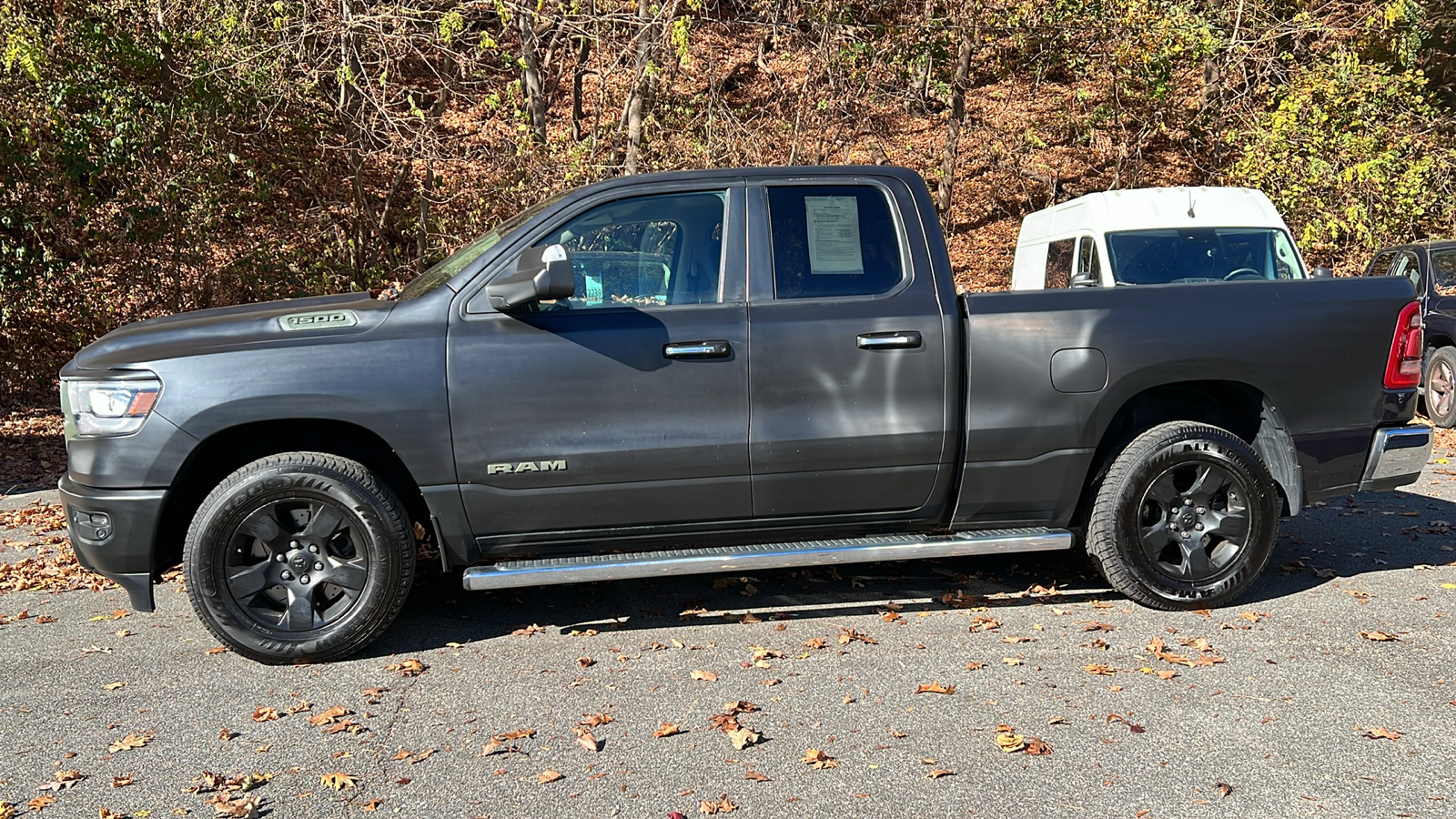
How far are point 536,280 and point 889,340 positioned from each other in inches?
60.0

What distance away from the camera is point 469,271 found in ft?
15.7

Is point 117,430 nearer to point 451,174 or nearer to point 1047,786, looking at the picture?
point 1047,786

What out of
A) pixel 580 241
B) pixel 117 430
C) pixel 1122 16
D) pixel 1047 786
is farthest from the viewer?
pixel 1122 16

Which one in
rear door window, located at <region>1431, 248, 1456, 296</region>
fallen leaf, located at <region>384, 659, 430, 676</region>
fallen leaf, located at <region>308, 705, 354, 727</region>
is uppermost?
rear door window, located at <region>1431, 248, 1456, 296</region>

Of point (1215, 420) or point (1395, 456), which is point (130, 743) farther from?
point (1395, 456)

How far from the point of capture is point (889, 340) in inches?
190

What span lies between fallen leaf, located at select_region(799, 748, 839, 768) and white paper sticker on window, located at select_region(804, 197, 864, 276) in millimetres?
2139

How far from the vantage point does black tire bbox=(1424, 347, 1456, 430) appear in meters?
10.7

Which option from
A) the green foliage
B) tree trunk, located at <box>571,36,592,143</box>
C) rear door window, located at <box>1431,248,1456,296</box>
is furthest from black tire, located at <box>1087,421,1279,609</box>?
the green foliage

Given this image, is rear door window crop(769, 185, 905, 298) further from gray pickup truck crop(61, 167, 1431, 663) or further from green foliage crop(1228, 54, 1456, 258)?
green foliage crop(1228, 54, 1456, 258)

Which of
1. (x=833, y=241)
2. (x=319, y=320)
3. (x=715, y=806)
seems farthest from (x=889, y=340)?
(x=319, y=320)

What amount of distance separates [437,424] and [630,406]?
80 centimetres

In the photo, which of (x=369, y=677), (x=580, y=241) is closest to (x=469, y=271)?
(x=580, y=241)

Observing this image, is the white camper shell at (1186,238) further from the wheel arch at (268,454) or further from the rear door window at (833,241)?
the wheel arch at (268,454)
